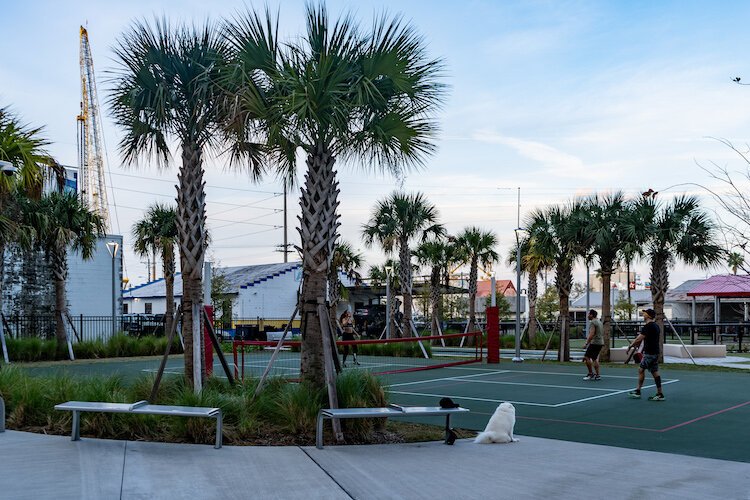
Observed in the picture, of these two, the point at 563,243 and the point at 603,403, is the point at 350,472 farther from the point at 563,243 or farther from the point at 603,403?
the point at 563,243

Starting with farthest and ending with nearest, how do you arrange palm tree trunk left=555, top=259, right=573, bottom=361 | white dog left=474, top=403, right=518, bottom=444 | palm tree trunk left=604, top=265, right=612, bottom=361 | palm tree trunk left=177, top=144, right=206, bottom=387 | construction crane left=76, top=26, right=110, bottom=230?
construction crane left=76, top=26, right=110, bottom=230 < palm tree trunk left=555, top=259, right=573, bottom=361 < palm tree trunk left=604, top=265, right=612, bottom=361 < palm tree trunk left=177, top=144, right=206, bottom=387 < white dog left=474, top=403, right=518, bottom=444

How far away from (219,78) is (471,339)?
30919 millimetres

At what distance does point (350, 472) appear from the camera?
810 cm

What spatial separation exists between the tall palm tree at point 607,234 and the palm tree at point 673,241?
667mm

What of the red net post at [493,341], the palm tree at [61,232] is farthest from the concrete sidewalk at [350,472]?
the palm tree at [61,232]

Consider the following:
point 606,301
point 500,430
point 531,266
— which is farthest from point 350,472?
point 531,266

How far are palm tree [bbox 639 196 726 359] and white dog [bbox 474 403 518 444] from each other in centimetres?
1558

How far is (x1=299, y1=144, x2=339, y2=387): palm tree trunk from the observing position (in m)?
11.3

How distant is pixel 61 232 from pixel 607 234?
20.9m

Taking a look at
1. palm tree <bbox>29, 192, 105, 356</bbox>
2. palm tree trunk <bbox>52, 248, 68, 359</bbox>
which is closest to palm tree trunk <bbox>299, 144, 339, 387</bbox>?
palm tree <bbox>29, 192, 105, 356</bbox>

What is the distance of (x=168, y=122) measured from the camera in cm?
1327

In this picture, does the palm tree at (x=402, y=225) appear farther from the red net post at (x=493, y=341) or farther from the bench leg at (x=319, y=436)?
the bench leg at (x=319, y=436)

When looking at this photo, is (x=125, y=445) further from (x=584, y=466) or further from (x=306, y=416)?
(x=584, y=466)

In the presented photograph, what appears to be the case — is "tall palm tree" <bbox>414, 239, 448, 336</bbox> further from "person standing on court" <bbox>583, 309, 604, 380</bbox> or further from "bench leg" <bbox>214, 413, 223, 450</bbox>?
"bench leg" <bbox>214, 413, 223, 450</bbox>
